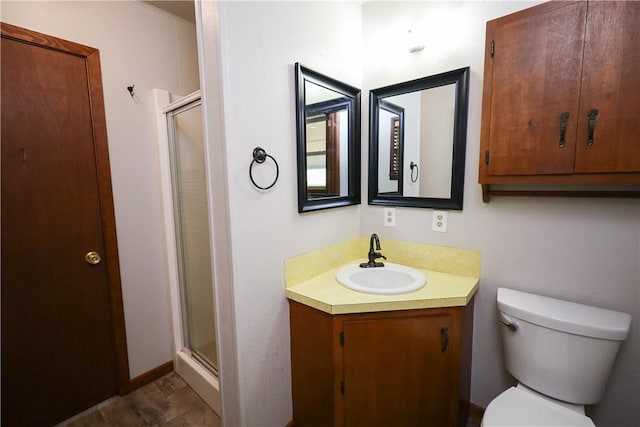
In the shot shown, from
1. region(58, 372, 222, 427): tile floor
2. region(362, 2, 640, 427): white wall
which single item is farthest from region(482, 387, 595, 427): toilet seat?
region(58, 372, 222, 427): tile floor

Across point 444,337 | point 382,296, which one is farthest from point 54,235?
point 444,337

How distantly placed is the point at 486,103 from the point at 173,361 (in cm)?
244

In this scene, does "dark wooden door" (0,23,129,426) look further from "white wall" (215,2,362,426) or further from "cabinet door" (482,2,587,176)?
"cabinet door" (482,2,587,176)

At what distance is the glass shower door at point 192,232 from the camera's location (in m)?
1.67

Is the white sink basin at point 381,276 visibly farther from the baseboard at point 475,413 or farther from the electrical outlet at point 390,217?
the baseboard at point 475,413

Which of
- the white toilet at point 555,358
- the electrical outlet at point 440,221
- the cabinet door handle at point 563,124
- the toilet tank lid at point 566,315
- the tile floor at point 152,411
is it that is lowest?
the tile floor at point 152,411

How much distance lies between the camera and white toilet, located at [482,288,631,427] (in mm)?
1034

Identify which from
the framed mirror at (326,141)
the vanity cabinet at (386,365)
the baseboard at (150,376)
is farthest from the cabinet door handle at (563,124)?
the baseboard at (150,376)

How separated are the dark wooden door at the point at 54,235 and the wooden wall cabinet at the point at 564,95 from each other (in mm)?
2007

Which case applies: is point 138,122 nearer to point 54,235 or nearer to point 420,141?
point 54,235

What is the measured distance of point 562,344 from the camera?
1094mm

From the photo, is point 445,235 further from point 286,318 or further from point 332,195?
point 286,318

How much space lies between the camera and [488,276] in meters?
1.42

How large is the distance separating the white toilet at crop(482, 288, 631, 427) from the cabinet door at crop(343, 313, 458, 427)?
232mm
